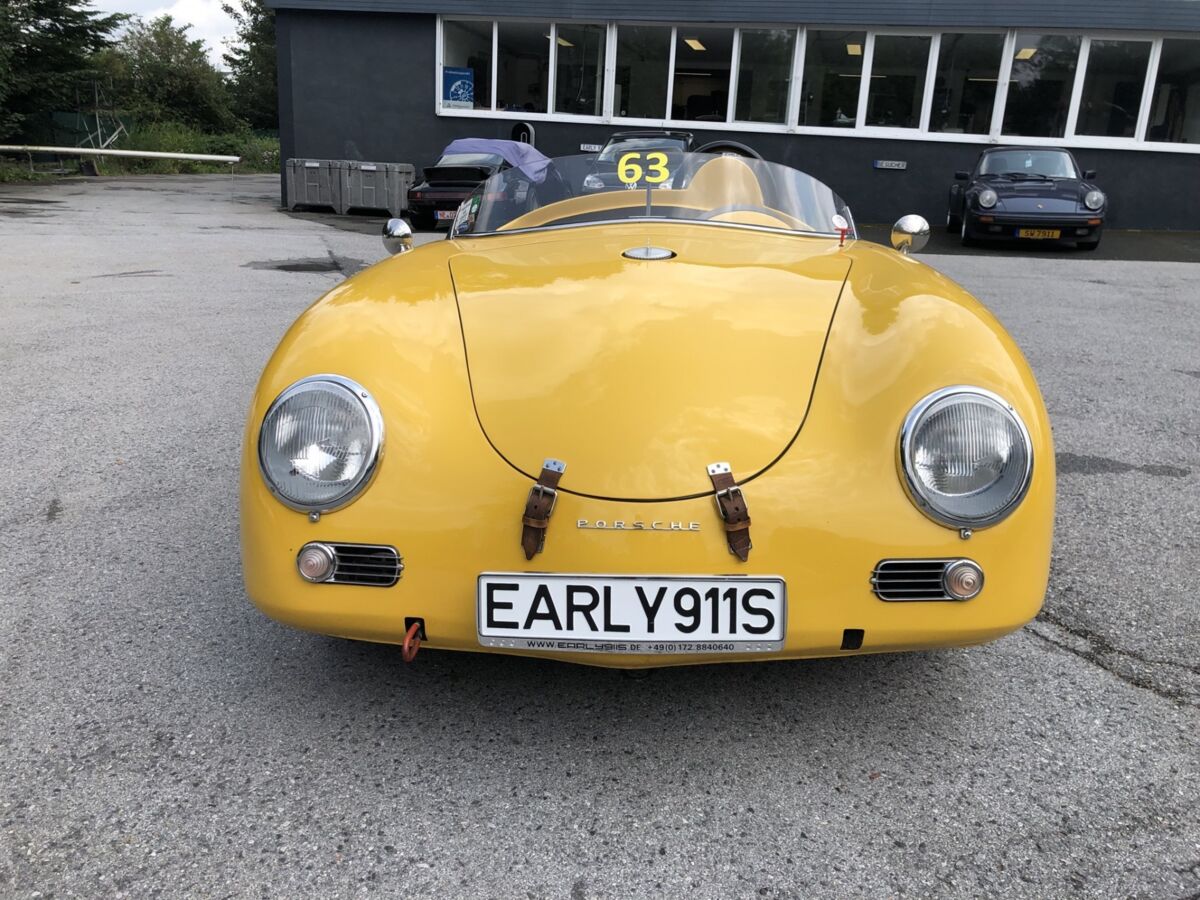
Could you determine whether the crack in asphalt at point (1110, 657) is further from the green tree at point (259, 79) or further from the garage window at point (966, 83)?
the green tree at point (259, 79)

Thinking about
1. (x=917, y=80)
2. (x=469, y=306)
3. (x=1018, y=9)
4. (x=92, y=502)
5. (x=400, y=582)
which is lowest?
(x=92, y=502)

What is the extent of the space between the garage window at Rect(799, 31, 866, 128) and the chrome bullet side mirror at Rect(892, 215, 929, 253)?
14.4m

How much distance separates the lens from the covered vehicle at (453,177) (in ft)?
44.1

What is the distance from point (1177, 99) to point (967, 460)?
58.1 feet

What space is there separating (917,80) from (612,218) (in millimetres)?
15295

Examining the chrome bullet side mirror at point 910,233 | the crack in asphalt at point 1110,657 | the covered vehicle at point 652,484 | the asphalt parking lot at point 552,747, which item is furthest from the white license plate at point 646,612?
the chrome bullet side mirror at point 910,233

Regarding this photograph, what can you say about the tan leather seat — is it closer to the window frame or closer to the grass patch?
the window frame

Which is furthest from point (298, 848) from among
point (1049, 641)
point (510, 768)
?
point (1049, 641)

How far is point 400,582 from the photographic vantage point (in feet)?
6.56

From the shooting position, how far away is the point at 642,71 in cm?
1734

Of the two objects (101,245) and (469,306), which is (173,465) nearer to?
(469,306)

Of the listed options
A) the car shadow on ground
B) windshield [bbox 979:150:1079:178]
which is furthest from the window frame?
windshield [bbox 979:150:1079:178]

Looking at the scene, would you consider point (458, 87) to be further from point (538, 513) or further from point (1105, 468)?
point (538, 513)

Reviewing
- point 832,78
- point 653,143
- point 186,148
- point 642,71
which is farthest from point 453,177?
point 186,148
